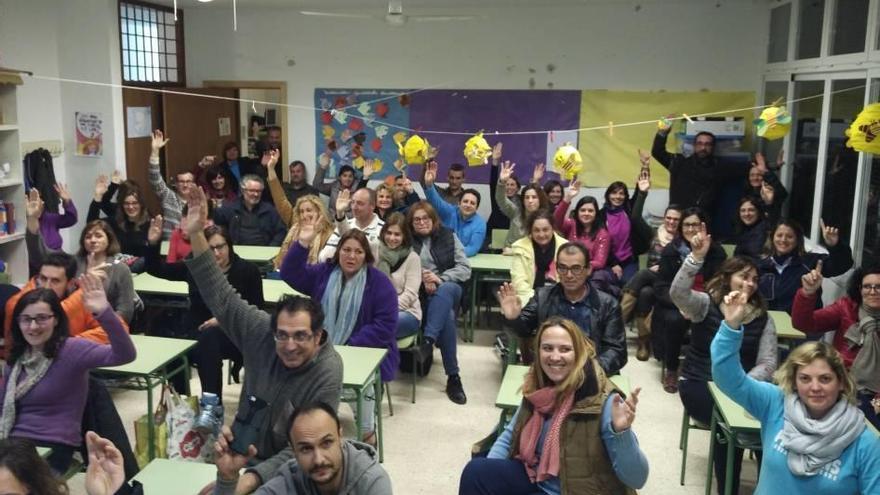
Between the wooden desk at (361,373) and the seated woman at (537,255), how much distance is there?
1.39m

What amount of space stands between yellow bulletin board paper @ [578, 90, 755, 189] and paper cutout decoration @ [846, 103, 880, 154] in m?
3.49

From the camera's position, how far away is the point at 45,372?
113 inches

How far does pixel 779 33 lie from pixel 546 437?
5592 millimetres

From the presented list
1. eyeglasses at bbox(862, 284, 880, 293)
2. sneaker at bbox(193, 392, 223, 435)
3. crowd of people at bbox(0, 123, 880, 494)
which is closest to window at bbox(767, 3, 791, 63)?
crowd of people at bbox(0, 123, 880, 494)

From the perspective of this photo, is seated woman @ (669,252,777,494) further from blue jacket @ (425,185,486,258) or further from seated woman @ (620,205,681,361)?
blue jacket @ (425,185,486,258)

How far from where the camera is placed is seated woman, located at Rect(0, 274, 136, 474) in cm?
284

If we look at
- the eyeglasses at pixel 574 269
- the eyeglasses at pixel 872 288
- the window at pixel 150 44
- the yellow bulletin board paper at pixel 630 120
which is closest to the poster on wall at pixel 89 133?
the window at pixel 150 44

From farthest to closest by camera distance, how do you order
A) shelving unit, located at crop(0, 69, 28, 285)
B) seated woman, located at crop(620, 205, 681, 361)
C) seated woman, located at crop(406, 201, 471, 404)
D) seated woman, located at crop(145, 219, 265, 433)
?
shelving unit, located at crop(0, 69, 28, 285) → seated woman, located at crop(620, 205, 681, 361) → seated woman, located at crop(406, 201, 471, 404) → seated woman, located at crop(145, 219, 265, 433)

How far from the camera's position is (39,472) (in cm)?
189

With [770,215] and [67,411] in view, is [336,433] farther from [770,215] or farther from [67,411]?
[770,215]

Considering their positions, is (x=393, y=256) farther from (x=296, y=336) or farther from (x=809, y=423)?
(x=809, y=423)

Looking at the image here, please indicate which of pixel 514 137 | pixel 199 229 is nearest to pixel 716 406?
pixel 199 229

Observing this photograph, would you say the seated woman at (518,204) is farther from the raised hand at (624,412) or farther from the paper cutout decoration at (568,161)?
the raised hand at (624,412)

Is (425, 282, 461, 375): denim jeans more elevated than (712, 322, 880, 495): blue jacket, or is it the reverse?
(712, 322, 880, 495): blue jacket
